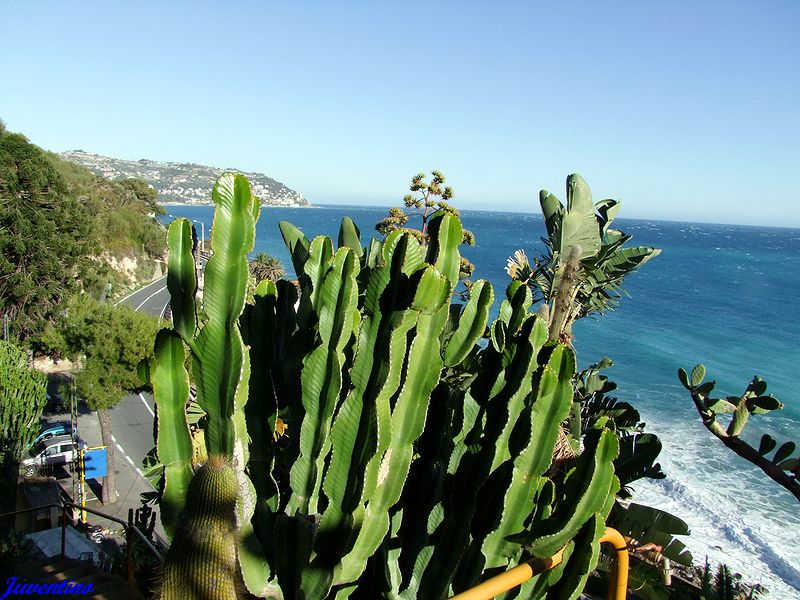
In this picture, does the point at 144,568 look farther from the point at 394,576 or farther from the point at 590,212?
the point at 590,212

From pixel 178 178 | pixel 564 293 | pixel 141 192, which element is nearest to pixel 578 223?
pixel 564 293

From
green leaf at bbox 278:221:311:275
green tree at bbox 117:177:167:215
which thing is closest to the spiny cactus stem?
green leaf at bbox 278:221:311:275

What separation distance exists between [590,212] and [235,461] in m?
3.61

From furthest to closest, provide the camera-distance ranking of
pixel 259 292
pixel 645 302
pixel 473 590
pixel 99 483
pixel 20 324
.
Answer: pixel 645 302 < pixel 20 324 < pixel 99 483 < pixel 259 292 < pixel 473 590

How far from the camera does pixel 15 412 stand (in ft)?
47.0

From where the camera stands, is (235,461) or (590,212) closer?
(235,461)

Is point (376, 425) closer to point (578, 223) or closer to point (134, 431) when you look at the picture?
point (578, 223)

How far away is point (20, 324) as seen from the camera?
78.5 feet

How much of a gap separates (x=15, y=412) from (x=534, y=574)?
51.8 ft

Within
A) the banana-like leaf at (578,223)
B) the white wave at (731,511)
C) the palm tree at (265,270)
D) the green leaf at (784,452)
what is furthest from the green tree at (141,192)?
the green leaf at (784,452)

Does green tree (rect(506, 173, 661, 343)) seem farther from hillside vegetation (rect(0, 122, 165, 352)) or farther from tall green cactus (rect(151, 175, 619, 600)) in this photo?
hillside vegetation (rect(0, 122, 165, 352))

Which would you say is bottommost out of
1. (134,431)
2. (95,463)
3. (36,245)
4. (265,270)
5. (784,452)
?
(134,431)

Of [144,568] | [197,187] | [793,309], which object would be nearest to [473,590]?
[144,568]

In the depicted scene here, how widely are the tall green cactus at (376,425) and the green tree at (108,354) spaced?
14.6 meters
